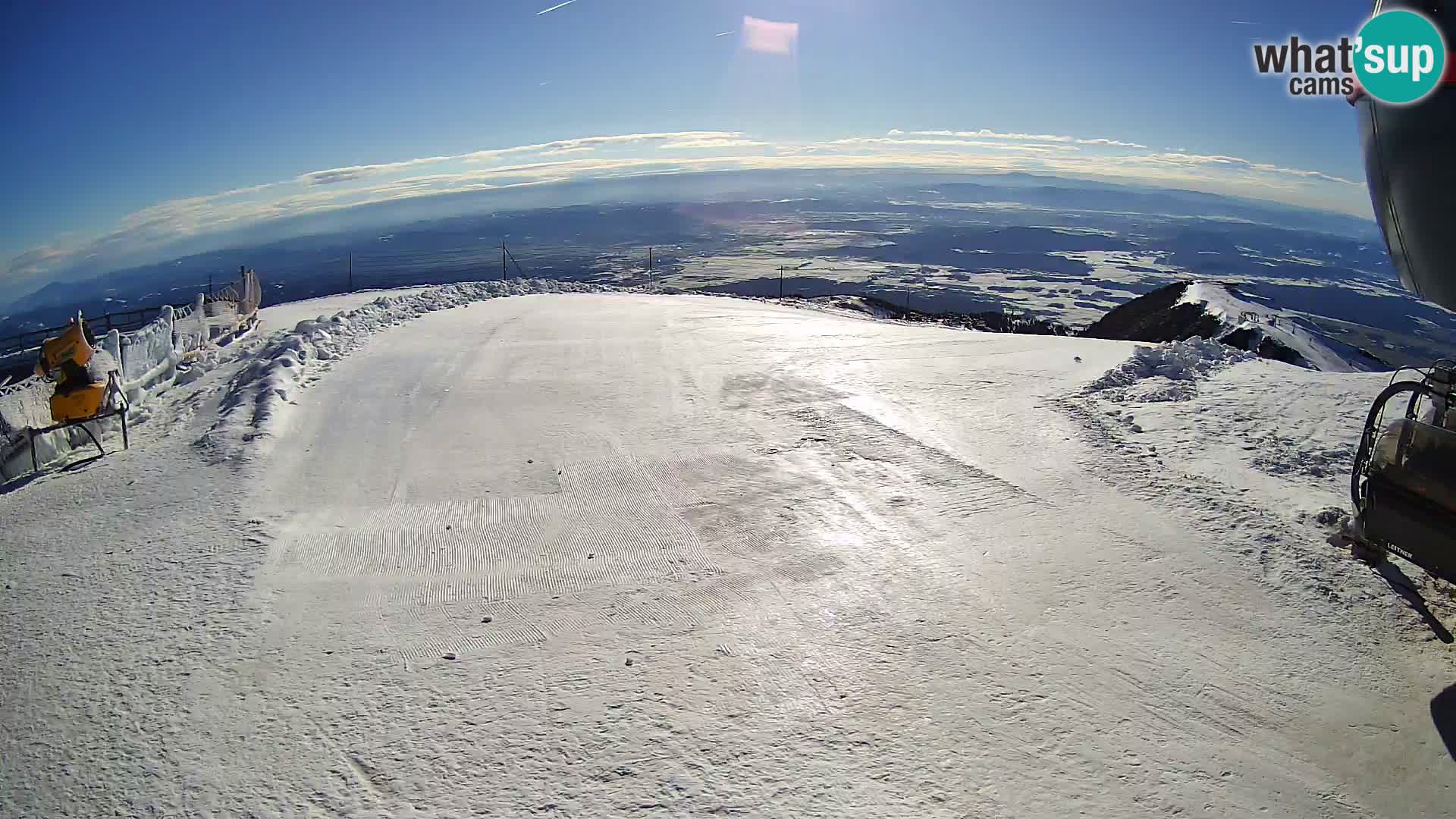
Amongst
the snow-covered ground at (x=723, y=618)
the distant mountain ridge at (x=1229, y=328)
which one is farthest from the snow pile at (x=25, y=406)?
the distant mountain ridge at (x=1229, y=328)

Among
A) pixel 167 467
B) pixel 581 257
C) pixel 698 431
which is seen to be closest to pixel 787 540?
pixel 698 431

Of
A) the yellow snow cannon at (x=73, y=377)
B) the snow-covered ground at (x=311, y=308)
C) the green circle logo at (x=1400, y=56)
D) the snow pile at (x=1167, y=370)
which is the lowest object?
the snow pile at (x=1167, y=370)

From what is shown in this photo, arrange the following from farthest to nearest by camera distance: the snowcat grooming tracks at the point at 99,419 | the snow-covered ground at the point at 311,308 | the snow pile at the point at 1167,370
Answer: the snow-covered ground at the point at 311,308
the snow pile at the point at 1167,370
the snowcat grooming tracks at the point at 99,419

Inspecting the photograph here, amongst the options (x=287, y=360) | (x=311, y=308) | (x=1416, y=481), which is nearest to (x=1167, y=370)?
(x=1416, y=481)

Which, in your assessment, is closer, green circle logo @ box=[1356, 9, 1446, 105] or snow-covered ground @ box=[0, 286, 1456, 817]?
snow-covered ground @ box=[0, 286, 1456, 817]

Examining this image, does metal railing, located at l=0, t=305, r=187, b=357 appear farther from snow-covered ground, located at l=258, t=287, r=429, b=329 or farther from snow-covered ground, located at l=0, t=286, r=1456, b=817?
snow-covered ground, located at l=0, t=286, r=1456, b=817

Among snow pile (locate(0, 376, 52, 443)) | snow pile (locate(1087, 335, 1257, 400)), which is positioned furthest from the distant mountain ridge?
snow pile (locate(0, 376, 52, 443))

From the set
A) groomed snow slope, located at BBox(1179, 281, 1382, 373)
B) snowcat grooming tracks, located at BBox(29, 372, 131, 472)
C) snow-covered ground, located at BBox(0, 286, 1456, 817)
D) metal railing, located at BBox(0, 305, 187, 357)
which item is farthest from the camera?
metal railing, located at BBox(0, 305, 187, 357)

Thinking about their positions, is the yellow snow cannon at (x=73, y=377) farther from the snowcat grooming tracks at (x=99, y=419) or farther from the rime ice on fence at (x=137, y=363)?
the rime ice on fence at (x=137, y=363)

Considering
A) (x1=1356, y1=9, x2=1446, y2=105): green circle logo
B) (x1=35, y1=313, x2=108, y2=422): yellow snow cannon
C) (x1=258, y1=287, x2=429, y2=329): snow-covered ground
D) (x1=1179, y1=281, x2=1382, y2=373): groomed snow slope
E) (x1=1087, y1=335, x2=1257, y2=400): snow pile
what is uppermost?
(x1=1356, y1=9, x2=1446, y2=105): green circle logo
